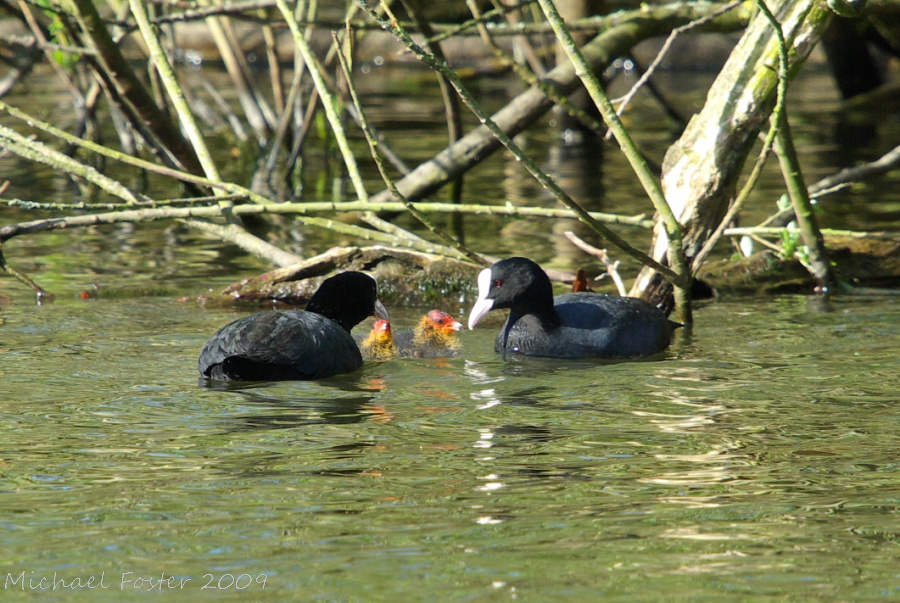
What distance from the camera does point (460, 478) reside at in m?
3.99

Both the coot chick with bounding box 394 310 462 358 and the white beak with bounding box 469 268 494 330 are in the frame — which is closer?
the coot chick with bounding box 394 310 462 358

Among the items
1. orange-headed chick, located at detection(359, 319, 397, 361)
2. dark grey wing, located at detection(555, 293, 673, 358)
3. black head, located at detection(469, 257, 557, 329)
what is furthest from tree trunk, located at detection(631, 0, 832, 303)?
orange-headed chick, located at detection(359, 319, 397, 361)

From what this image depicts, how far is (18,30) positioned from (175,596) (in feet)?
69.5

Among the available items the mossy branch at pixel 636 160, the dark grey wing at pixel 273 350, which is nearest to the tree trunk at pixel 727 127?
the mossy branch at pixel 636 160

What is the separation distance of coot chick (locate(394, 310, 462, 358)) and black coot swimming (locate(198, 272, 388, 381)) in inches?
17.6

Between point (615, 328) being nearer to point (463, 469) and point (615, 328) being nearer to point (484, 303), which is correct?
point (484, 303)

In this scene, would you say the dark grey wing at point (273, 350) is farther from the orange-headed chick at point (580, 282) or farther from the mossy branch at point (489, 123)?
the orange-headed chick at point (580, 282)

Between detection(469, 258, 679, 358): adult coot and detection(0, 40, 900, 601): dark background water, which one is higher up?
detection(469, 258, 679, 358): adult coot

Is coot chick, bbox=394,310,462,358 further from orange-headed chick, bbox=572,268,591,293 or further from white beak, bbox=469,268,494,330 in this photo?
orange-headed chick, bbox=572,268,591,293

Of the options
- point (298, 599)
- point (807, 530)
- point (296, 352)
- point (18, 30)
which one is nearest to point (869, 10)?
point (296, 352)

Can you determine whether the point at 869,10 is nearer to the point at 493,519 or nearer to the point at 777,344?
the point at 777,344

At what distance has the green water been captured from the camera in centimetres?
319

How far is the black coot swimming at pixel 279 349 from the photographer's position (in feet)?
17.6

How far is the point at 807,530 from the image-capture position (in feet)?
11.5
